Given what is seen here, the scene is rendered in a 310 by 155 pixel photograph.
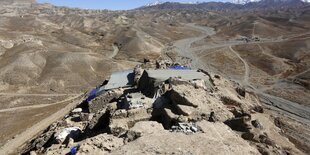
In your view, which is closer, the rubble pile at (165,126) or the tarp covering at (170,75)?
the rubble pile at (165,126)

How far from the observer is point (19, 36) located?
123312mm

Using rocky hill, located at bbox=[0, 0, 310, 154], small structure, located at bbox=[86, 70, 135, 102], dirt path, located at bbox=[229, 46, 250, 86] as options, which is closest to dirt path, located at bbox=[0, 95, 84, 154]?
rocky hill, located at bbox=[0, 0, 310, 154]

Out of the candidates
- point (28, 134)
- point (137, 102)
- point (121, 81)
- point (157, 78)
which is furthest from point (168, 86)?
point (28, 134)

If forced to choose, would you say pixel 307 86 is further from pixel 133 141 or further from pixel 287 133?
pixel 133 141

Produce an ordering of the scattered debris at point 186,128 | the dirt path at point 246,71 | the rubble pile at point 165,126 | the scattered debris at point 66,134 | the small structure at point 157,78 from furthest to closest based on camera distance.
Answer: the dirt path at point 246,71
the small structure at point 157,78
the scattered debris at point 66,134
the scattered debris at point 186,128
the rubble pile at point 165,126

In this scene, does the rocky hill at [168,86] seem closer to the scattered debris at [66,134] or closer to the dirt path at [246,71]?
the dirt path at [246,71]

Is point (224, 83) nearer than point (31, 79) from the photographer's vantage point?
Yes

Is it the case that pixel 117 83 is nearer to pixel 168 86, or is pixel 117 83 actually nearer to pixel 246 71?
pixel 168 86

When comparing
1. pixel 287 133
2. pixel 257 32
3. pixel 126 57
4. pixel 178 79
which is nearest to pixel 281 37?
pixel 257 32

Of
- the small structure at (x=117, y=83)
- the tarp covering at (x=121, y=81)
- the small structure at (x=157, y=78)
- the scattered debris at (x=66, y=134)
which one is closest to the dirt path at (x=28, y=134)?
the small structure at (x=117, y=83)

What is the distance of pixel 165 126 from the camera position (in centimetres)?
3097

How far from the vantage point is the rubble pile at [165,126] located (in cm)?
2583

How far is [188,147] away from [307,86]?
66.2 metres

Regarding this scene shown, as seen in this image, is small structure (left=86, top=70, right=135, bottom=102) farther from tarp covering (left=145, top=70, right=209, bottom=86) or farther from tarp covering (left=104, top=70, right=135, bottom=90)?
tarp covering (left=145, top=70, right=209, bottom=86)
